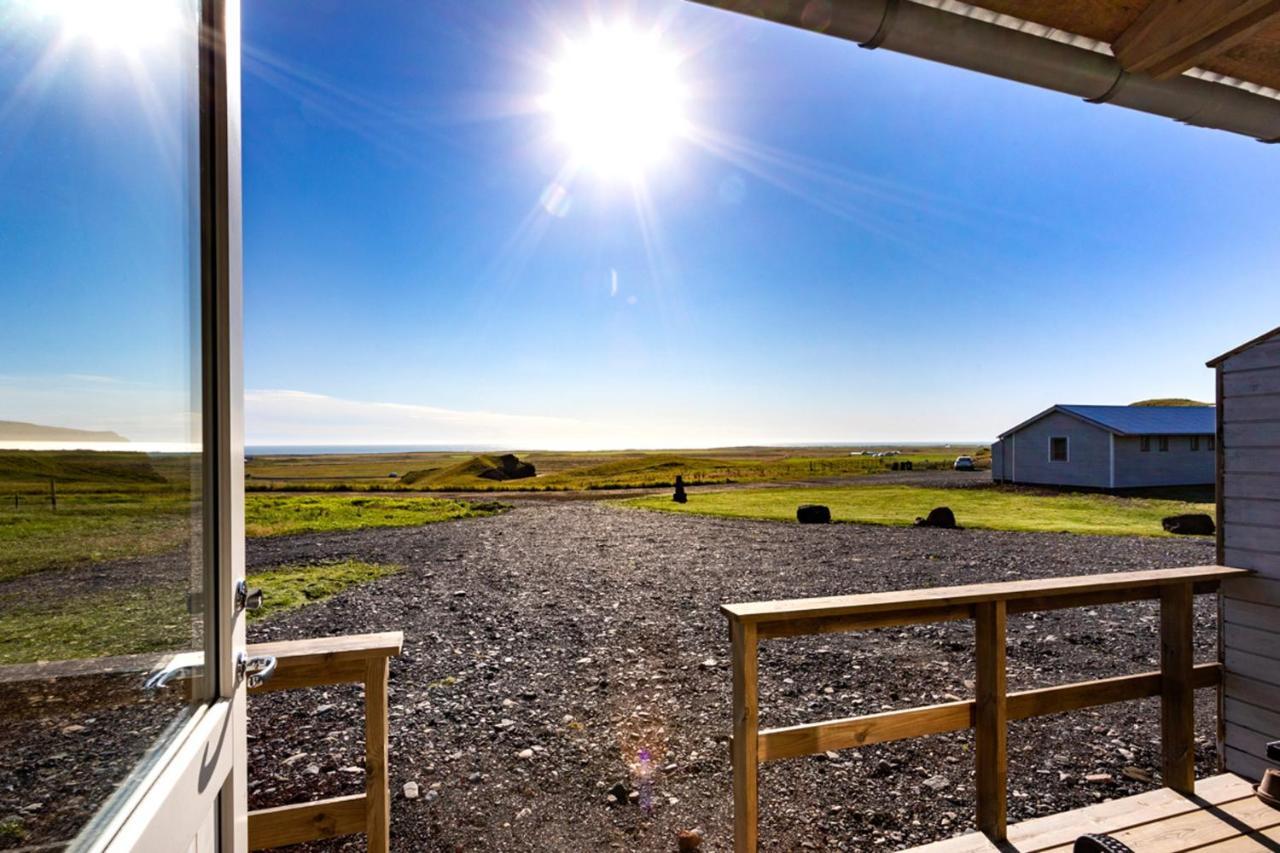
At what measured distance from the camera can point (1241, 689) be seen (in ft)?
7.72

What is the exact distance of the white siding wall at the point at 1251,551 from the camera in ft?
7.47

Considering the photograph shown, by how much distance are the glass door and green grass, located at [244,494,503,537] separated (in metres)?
13.2

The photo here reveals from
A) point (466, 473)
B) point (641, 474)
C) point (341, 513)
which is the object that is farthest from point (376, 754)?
point (466, 473)

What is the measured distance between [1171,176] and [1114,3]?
8.87 meters

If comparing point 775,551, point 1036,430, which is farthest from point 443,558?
point 1036,430

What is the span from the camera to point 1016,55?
1481mm

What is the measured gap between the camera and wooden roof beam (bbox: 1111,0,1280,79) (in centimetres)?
136

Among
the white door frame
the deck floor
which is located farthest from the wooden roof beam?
the deck floor

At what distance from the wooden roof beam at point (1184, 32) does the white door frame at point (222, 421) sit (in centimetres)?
229

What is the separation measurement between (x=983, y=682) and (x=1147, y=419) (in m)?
23.2

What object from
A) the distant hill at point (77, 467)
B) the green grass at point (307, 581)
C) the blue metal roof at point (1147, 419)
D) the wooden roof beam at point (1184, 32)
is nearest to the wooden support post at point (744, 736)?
the distant hill at point (77, 467)

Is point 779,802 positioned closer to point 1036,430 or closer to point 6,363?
point 6,363

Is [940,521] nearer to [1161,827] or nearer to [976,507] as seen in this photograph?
[976,507]

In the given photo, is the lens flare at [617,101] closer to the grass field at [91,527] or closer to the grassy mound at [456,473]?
Answer: the grass field at [91,527]
